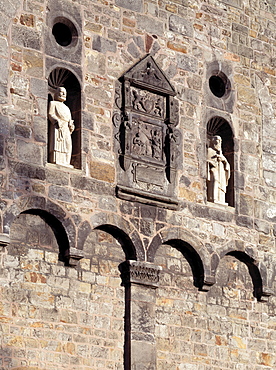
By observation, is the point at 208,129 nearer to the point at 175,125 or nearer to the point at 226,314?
the point at 175,125

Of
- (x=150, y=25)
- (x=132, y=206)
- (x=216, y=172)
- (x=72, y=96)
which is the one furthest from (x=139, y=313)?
(x=150, y=25)

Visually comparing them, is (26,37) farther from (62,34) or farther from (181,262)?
(181,262)

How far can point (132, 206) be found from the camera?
20141 mm

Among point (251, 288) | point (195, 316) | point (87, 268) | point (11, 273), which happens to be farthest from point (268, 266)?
point (11, 273)

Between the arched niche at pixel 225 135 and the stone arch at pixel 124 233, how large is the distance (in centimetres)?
239

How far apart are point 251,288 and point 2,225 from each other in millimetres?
4924

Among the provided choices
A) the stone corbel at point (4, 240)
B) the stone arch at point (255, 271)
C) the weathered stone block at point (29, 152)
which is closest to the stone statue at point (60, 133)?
the weathered stone block at point (29, 152)

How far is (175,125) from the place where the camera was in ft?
69.3

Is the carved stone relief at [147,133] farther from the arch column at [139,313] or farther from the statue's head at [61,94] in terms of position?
the arch column at [139,313]

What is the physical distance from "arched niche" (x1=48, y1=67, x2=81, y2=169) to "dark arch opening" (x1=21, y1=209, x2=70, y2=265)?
1.03 metres

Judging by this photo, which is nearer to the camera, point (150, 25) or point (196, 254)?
point (196, 254)

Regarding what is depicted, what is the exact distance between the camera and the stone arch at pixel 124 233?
19.8 metres

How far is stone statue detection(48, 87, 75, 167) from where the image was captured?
19.6 meters

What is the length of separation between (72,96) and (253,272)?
420 cm
